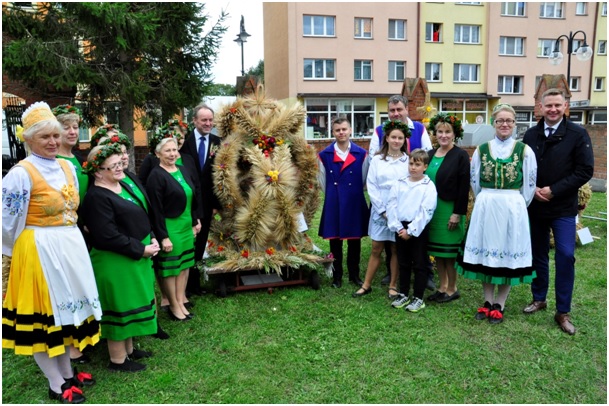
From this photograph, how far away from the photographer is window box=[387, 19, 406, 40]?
99.7ft

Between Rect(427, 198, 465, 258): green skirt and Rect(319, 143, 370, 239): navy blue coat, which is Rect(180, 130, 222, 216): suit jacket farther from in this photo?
Rect(427, 198, 465, 258): green skirt

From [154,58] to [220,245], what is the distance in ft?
27.4

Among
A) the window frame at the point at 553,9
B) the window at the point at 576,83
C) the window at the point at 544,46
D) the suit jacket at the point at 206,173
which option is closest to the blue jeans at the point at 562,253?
the suit jacket at the point at 206,173

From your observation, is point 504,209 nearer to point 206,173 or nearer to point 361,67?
point 206,173

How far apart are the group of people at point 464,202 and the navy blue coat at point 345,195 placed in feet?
0.04

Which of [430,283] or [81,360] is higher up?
[430,283]

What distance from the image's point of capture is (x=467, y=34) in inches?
1262

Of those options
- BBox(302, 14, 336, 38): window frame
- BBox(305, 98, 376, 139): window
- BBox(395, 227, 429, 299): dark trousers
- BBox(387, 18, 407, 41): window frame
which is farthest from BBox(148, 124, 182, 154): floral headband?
BBox(387, 18, 407, 41): window frame

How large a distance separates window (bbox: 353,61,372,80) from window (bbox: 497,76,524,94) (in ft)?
33.5

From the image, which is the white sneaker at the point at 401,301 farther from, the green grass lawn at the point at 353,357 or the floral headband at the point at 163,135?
the floral headband at the point at 163,135

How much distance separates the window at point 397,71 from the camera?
30.6 m

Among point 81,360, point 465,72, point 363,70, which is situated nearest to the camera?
point 81,360

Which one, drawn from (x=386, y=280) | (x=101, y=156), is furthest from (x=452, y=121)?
(x=101, y=156)

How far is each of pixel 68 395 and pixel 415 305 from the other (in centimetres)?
324
